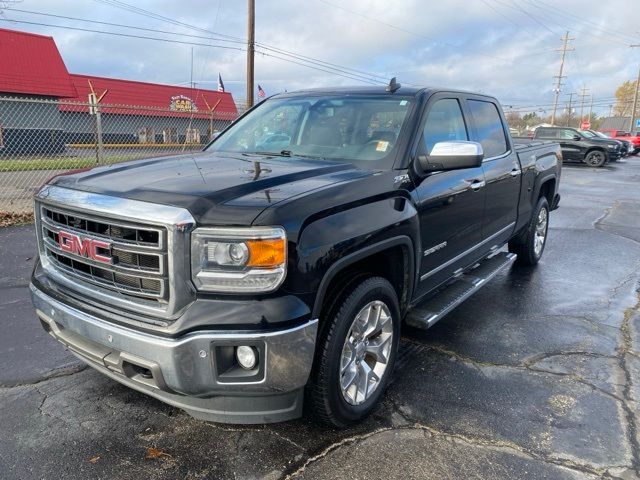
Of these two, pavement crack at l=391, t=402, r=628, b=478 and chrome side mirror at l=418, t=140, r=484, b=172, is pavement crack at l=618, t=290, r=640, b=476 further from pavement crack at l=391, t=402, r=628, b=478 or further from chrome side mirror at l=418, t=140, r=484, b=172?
chrome side mirror at l=418, t=140, r=484, b=172

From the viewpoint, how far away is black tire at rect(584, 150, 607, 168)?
74.8 ft

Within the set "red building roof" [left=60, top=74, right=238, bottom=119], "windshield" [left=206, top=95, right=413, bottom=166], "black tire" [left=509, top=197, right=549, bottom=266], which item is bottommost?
"black tire" [left=509, top=197, right=549, bottom=266]

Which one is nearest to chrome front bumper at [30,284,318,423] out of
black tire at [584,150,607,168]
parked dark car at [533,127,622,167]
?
parked dark car at [533,127,622,167]

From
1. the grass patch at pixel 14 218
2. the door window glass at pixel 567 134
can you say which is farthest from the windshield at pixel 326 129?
the door window glass at pixel 567 134

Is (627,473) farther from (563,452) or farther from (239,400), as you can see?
(239,400)

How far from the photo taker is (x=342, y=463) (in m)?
2.58

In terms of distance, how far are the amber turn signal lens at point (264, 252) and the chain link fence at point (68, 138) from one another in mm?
7861

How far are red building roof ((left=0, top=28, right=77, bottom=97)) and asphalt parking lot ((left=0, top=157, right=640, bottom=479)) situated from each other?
23.9m

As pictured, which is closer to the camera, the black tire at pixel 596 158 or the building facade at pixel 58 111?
the building facade at pixel 58 111

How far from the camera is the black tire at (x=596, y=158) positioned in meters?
22.8

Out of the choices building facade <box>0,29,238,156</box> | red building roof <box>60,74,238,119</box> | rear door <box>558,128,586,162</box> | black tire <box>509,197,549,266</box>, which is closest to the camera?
black tire <box>509,197,549,266</box>

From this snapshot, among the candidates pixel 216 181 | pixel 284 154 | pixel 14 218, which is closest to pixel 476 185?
pixel 284 154

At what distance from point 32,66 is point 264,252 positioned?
91.6ft

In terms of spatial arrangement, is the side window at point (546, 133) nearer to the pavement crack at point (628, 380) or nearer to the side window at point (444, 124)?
the pavement crack at point (628, 380)
